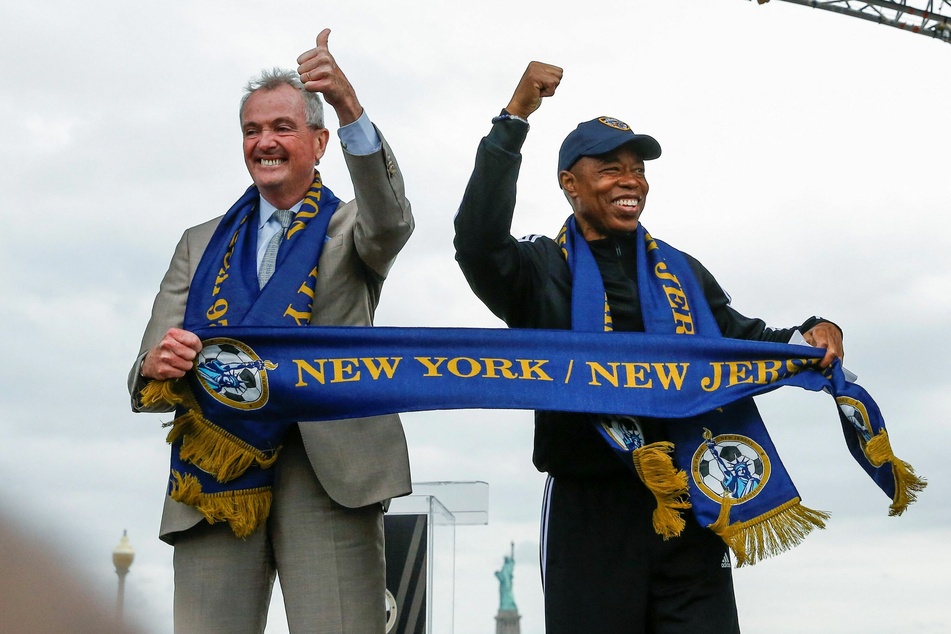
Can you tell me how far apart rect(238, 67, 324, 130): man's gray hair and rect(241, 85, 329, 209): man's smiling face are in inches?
0.6

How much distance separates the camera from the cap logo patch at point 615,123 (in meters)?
3.35

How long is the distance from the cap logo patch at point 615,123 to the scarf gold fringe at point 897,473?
1171mm

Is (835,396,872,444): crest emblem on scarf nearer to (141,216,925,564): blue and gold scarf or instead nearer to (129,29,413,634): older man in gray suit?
(141,216,925,564): blue and gold scarf

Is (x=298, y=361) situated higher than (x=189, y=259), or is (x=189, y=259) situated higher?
(x=189, y=259)

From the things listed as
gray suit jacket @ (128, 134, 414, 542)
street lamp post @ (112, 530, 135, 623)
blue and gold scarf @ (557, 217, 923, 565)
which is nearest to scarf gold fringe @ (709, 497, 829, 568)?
blue and gold scarf @ (557, 217, 923, 565)

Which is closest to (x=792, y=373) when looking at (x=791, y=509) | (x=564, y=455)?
(x=791, y=509)

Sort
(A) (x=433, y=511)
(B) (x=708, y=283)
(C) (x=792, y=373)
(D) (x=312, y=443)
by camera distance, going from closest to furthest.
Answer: (D) (x=312, y=443)
(C) (x=792, y=373)
(B) (x=708, y=283)
(A) (x=433, y=511)

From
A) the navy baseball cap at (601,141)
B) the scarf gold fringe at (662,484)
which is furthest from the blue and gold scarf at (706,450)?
the navy baseball cap at (601,141)

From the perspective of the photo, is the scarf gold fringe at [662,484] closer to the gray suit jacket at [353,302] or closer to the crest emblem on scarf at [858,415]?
the crest emblem on scarf at [858,415]

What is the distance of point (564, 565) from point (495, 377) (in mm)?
555

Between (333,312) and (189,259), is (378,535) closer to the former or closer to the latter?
(333,312)

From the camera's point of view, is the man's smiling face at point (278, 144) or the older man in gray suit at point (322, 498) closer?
the older man in gray suit at point (322, 498)

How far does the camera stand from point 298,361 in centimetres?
299

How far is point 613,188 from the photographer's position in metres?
3.30
